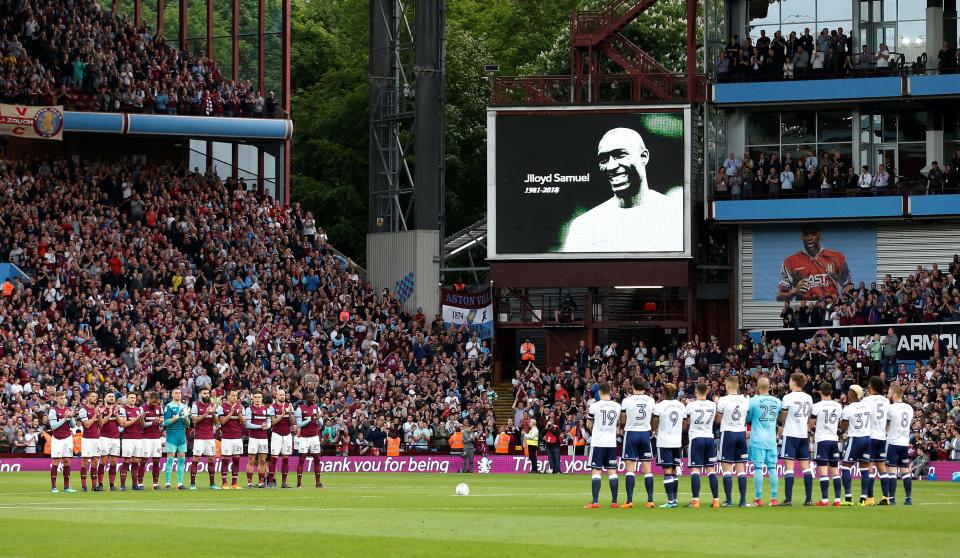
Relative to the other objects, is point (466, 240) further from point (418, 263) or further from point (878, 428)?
point (878, 428)

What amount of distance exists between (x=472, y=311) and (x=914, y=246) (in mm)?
16611

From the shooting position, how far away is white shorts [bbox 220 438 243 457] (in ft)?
117

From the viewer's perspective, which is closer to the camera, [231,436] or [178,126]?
[231,436]

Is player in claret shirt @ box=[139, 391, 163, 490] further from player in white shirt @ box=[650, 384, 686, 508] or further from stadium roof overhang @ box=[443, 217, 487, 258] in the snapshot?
stadium roof overhang @ box=[443, 217, 487, 258]

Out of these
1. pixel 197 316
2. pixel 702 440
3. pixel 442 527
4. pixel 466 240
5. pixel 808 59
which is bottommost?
pixel 442 527

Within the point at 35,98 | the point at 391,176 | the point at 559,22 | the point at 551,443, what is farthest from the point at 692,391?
the point at 559,22

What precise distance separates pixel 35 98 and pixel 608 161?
21.1 m

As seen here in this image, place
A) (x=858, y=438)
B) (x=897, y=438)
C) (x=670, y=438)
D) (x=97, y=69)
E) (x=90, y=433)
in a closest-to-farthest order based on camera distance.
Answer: (x=670, y=438), (x=897, y=438), (x=858, y=438), (x=90, y=433), (x=97, y=69)

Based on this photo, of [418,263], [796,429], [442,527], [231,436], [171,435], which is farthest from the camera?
[418,263]

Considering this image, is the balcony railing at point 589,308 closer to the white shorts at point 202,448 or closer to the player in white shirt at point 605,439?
the white shorts at point 202,448

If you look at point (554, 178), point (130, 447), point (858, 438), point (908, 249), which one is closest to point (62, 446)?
point (130, 447)

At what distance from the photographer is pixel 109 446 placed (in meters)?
34.4

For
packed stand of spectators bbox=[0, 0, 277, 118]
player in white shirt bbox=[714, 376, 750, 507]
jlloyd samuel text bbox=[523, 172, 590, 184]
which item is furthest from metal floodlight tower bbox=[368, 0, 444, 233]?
player in white shirt bbox=[714, 376, 750, 507]

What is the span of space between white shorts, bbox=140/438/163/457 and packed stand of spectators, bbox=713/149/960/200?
2882cm
